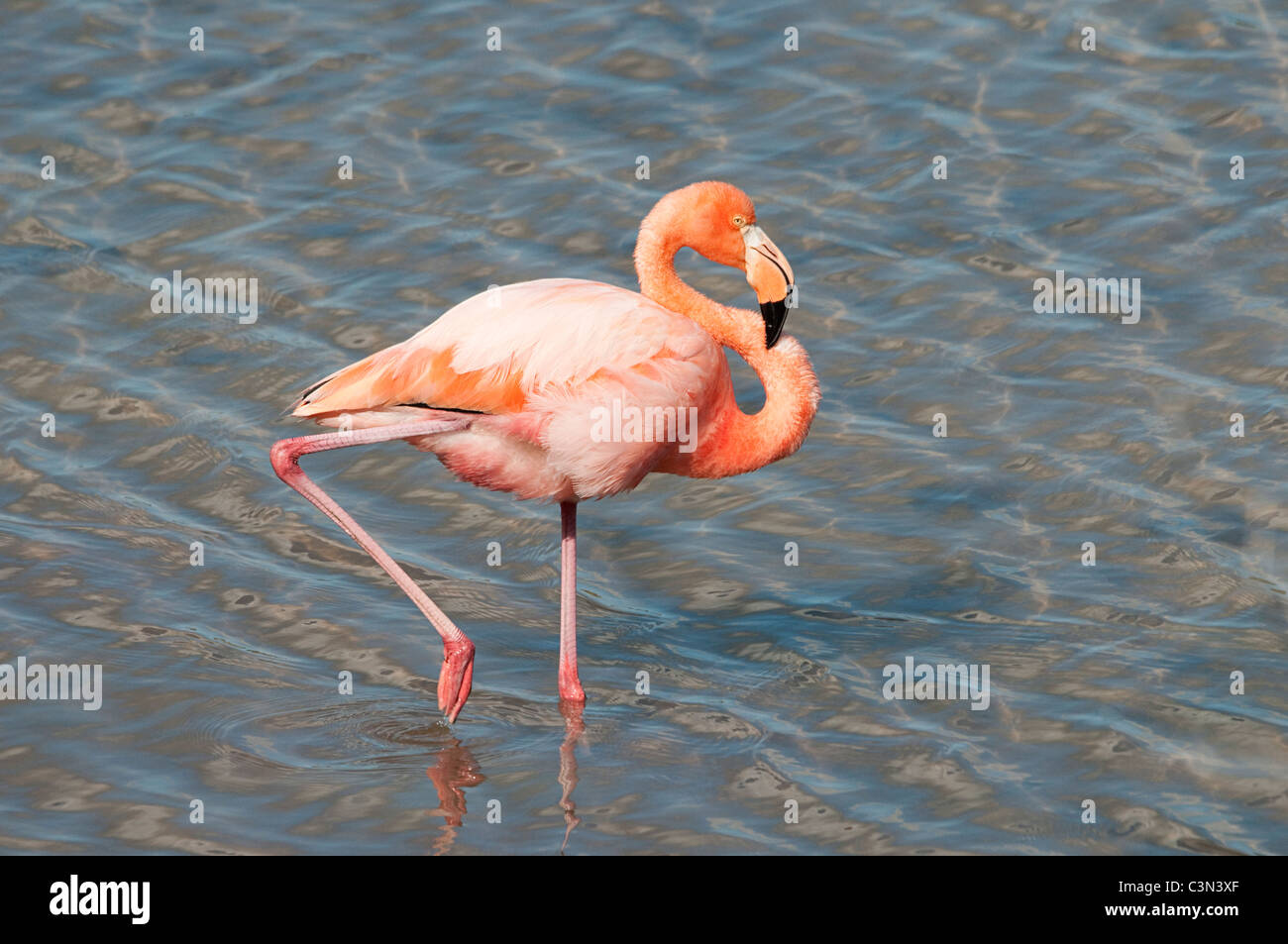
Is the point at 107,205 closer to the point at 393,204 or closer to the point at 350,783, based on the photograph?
the point at 393,204

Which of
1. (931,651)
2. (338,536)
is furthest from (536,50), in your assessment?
(931,651)

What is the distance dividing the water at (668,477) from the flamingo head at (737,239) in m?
1.43

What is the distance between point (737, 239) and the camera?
7156 millimetres

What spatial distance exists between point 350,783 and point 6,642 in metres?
1.72

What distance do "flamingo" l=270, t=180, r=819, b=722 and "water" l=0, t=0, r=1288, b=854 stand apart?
2.41 ft

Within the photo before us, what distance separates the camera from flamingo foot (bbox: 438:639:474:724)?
6.73m

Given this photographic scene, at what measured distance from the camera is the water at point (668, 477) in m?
6.52

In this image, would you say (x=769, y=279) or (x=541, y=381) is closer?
(x=541, y=381)

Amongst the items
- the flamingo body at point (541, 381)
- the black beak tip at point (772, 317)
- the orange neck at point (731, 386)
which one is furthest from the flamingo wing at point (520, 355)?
the black beak tip at point (772, 317)

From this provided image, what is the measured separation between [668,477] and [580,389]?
8.07 feet

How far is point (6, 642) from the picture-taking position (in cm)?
726

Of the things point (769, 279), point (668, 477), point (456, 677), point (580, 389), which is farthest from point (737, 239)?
point (668, 477)

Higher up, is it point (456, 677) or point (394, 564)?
point (394, 564)

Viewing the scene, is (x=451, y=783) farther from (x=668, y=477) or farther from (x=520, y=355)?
(x=668, y=477)
